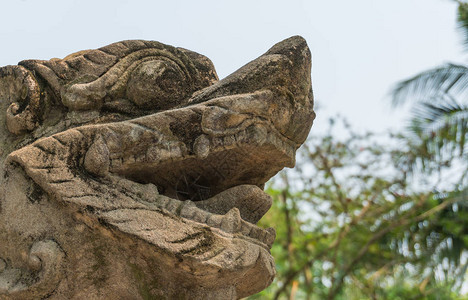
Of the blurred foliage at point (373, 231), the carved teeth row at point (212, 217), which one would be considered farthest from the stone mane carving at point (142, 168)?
the blurred foliage at point (373, 231)

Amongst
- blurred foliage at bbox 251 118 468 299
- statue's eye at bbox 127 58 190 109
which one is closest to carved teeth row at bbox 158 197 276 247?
statue's eye at bbox 127 58 190 109

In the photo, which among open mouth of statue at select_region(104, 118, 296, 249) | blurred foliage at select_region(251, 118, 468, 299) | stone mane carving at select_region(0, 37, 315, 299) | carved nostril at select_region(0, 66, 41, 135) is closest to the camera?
stone mane carving at select_region(0, 37, 315, 299)

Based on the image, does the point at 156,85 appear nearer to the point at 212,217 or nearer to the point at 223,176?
the point at 223,176

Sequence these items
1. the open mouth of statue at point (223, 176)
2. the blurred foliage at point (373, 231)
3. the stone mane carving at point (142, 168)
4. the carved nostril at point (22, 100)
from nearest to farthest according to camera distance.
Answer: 1. the stone mane carving at point (142, 168)
2. the open mouth of statue at point (223, 176)
3. the carved nostril at point (22, 100)
4. the blurred foliage at point (373, 231)

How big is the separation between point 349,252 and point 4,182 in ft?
23.6

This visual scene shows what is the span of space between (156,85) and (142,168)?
47 cm

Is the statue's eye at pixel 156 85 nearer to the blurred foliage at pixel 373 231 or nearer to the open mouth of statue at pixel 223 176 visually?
the open mouth of statue at pixel 223 176

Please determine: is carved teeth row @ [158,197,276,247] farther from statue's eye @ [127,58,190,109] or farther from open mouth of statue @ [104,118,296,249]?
statue's eye @ [127,58,190,109]

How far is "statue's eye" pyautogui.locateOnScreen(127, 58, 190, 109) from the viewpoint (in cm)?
284

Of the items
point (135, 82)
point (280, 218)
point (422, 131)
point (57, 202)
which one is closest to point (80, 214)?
point (57, 202)

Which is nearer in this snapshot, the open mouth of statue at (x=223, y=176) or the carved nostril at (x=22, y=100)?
the open mouth of statue at (x=223, y=176)

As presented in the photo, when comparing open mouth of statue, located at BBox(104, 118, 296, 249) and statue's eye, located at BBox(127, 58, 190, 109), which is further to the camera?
statue's eye, located at BBox(127, 58, 190, 109)

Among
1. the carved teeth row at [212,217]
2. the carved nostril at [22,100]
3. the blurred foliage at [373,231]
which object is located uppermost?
the carved nostril at [22,100]

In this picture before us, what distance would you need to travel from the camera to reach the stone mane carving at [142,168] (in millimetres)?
2434
